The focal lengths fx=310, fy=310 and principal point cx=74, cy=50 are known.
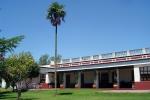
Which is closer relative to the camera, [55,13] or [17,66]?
[17,66]

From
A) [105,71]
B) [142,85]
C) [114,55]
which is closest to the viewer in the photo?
[142,85]

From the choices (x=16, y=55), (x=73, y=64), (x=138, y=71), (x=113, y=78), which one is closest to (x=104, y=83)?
(x=113, y=78)

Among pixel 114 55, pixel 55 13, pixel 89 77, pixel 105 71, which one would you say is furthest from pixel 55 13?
pixel 89 77

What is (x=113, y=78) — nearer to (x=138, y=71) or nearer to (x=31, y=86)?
(x=138, y=71)

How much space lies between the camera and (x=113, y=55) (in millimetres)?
46656

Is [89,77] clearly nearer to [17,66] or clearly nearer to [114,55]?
[114,55]

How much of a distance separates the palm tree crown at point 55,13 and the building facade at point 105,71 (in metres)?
10.1

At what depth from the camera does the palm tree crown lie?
4203 centimetres

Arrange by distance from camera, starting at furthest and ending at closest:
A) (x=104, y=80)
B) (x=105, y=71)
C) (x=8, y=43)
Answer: (x=104, y=80) < (x=105, y=71) < (x=8, y=43)

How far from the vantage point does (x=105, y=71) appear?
169ft

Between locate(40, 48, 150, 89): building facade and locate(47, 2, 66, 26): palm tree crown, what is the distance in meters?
10.1

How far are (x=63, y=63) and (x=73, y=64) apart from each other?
2.82 meters

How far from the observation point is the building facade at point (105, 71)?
1673 inches

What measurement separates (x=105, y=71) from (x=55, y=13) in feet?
47.9
